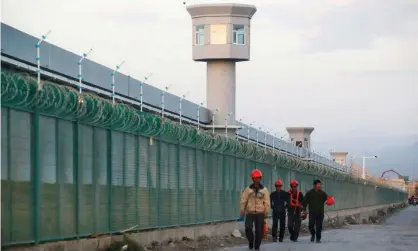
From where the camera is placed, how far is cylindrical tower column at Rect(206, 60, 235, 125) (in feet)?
142

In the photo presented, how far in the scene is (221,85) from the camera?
142ft

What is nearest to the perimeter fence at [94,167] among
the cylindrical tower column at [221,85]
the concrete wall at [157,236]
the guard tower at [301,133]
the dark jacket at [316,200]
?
the concrete wall at [157,236]

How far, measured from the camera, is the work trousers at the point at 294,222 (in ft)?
88.8

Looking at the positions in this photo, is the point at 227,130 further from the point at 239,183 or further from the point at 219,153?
the point at 219,153

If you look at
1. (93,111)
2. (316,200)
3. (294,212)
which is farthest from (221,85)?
(93,111)

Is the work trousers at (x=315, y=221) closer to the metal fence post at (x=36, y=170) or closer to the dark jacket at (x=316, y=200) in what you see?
the dark jacket at (x=316, y=200)

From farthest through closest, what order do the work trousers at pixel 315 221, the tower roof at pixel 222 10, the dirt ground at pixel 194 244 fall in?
the tower roof at pixel 222 10
the work trousers at pixel 315 221
the dirt ground at pixel 194 244

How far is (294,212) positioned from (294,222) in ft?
1.09

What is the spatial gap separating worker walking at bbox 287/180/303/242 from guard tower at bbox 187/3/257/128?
15.5m

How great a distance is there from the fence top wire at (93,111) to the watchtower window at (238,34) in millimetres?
13633

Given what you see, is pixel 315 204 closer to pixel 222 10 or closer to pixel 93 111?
pixel 93 111

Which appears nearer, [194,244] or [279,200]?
[194,244]

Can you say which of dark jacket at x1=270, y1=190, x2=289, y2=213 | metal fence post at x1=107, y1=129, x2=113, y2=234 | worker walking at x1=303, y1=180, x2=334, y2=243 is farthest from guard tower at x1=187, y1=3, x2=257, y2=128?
metal fence post at x1=107, y1=129, x2=113, y2=234

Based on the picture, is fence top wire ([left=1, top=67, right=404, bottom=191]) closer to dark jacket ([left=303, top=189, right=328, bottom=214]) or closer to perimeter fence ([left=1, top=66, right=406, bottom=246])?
perimeter fence ([left=1, top=66, right=406, bottom=246])
